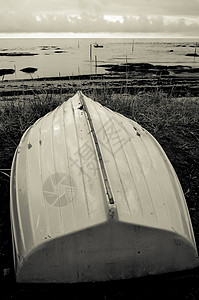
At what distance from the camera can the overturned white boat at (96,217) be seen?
200cm

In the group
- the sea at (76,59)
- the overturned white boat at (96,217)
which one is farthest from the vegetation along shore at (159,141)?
the sea at (76,59)

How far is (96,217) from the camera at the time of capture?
198 cm

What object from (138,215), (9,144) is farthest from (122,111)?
(138,215)

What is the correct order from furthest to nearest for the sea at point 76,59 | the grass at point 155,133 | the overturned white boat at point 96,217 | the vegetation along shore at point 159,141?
the sea at point 76,59, the grass at point 155,133, the vegetation along shore at point 159,141, the overturned white boat at point 96,217

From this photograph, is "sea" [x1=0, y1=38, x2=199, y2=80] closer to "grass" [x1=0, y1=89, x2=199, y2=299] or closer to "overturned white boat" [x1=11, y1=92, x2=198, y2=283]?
"grass" [x1=0, y1=89, x2=199, y2=299]

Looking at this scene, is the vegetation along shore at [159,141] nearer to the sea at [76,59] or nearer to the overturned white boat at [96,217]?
the overturned white boat at [96,217]

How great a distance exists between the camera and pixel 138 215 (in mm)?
2070

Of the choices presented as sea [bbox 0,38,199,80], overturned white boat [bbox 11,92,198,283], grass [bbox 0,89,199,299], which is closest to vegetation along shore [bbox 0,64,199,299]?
grass [bbox 0,89,199,299]

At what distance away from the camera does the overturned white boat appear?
2.00 meters

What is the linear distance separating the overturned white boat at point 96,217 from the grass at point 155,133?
64cm

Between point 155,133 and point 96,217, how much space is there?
11.0ft

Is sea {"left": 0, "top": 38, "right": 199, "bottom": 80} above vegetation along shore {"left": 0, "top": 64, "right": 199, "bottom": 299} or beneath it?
above

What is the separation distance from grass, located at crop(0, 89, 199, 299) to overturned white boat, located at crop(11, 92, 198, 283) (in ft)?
2.10

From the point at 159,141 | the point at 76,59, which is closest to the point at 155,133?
the point at 159,141
